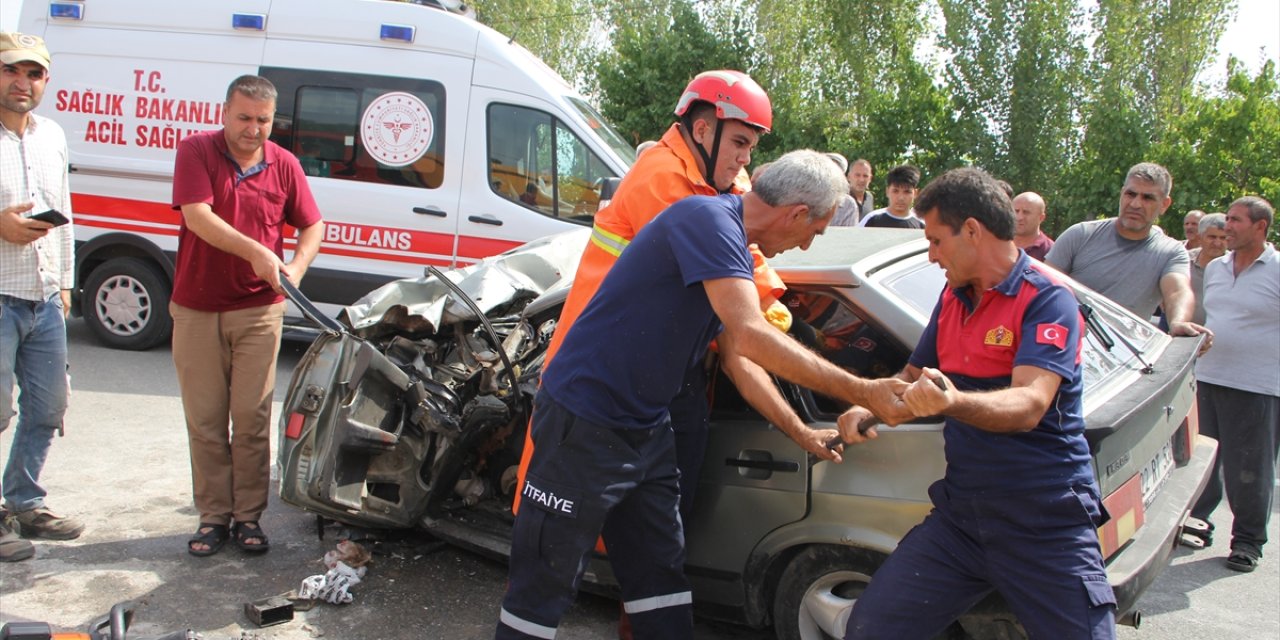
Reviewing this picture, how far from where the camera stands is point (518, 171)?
287 inches

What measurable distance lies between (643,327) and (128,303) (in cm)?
619

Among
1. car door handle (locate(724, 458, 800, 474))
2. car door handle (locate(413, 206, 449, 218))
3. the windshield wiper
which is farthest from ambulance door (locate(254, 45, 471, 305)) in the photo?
the windshield wiper

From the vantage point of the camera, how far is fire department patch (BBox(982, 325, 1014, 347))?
8.48 ft

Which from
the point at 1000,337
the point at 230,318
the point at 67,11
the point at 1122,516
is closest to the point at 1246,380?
the point at 1122,516

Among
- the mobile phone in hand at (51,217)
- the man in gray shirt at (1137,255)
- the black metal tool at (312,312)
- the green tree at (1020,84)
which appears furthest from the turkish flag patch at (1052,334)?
the green tree at (1020,84)

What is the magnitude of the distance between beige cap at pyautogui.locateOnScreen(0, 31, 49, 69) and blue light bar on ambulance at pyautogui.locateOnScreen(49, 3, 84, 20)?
13.4ft

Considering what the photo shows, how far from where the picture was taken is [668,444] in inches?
119

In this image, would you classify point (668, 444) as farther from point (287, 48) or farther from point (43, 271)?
point (287, 48)

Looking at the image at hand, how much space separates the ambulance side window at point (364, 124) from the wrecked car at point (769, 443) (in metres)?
3.09

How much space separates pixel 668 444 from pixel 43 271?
275cm

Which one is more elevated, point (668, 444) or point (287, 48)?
point (287, 48)

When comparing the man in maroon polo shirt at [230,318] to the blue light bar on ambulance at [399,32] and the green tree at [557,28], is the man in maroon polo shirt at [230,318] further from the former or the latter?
the green tree at [557,28]

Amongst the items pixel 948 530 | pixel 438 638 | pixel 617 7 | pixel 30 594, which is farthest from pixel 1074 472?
pixel 617 7

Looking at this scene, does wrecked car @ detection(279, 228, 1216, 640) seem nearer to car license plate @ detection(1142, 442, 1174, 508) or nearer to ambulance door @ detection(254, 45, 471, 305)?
car license plate @ detection(1142, 442, 1174, 508)
